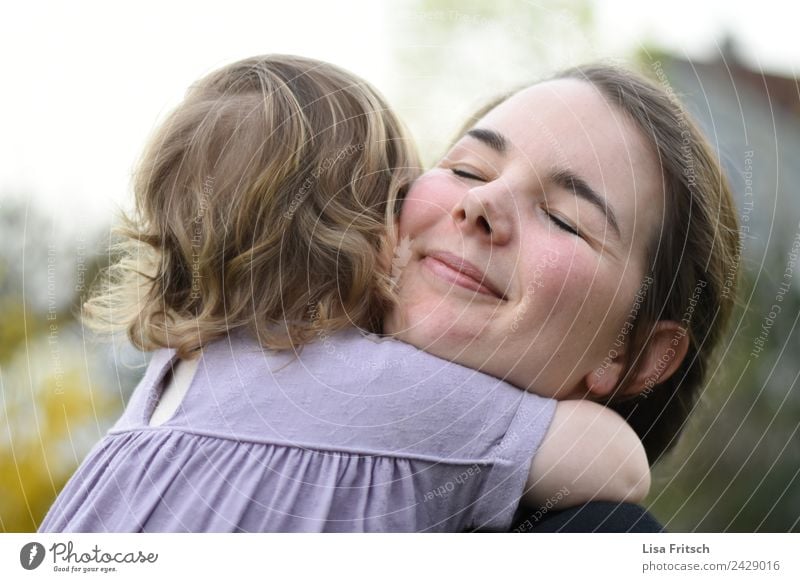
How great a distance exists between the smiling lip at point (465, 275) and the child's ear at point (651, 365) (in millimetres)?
127

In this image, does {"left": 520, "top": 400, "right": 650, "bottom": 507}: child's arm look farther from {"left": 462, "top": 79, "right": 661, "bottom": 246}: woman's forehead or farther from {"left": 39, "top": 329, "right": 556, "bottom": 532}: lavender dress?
{"left": 462, "top": 79, "right": 661, "bottom": 246}: woman's forehead

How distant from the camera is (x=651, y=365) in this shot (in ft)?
2.74

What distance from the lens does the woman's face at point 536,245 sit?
75cm

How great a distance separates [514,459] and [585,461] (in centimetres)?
6

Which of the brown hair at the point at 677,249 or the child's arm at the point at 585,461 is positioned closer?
the child's arm at the point at 585,461

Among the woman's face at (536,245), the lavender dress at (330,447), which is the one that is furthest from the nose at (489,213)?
the lavender dress at (330,447)

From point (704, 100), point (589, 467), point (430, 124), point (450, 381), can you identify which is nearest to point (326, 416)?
point (450, 381)

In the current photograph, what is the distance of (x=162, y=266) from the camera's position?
2.70 feet

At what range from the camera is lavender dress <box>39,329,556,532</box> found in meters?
0.70

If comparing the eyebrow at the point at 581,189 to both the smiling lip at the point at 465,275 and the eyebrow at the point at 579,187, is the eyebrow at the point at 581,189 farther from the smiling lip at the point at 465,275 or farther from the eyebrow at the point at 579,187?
the smiling lip at the point at 465,275

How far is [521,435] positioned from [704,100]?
58cm

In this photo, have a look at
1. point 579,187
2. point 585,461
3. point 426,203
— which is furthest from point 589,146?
point 585,461

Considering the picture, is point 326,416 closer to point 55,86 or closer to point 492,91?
point 492,91

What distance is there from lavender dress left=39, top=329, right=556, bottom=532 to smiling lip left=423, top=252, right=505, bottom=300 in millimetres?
76
